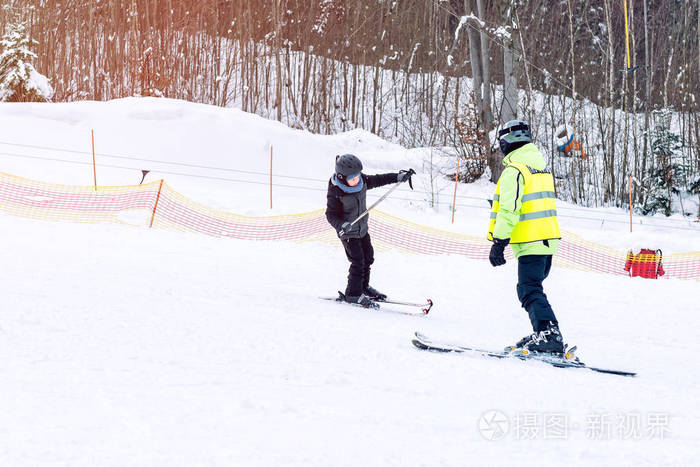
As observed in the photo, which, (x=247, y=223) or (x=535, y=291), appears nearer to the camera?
(x=535, y=291)

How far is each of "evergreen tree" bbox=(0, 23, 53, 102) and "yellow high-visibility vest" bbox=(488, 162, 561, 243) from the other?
19.6 m

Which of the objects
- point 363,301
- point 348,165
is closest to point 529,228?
point 348,165

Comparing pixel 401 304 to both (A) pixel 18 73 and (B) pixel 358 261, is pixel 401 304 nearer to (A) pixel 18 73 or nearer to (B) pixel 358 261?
(B) pixel 358 261

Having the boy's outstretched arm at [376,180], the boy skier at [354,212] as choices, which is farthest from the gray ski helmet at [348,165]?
the boy's outstretched arm at [376,180]

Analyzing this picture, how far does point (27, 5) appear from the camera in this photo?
24.2m

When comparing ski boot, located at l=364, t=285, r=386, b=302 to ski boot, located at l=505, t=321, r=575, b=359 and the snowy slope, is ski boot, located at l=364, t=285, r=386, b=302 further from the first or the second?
ski boot, located at l=505, t=321, r=575, b=359

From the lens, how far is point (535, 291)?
4938mm

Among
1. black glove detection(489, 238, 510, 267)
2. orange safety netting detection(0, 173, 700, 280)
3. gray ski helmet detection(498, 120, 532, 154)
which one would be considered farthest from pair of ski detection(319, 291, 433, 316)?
orange safety netting detection(0, 173, 700, 280)

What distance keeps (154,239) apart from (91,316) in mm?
5254

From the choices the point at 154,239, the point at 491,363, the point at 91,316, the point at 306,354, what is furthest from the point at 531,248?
the point at 154,239

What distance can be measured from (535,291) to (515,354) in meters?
0.45

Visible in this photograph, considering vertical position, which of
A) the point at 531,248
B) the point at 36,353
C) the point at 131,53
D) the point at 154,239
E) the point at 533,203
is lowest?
the point at 154,239

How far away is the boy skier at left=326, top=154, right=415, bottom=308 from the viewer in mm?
6828

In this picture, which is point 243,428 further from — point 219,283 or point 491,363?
point 219,283
